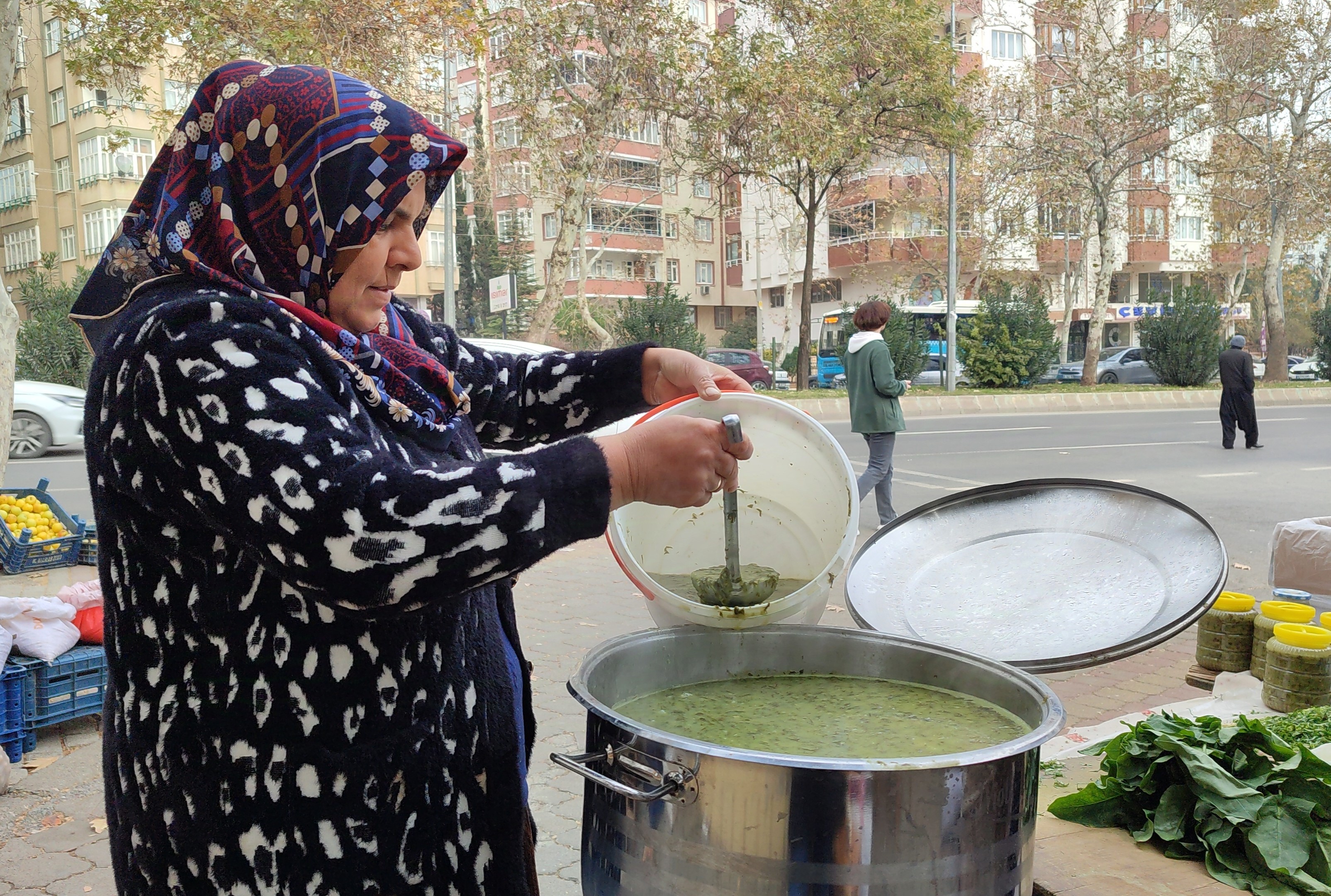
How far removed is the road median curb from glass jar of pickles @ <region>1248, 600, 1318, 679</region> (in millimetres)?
14048

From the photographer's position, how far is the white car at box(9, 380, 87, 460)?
13.1m

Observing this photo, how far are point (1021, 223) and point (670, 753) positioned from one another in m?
31.9

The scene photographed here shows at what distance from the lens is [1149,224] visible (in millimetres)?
41781

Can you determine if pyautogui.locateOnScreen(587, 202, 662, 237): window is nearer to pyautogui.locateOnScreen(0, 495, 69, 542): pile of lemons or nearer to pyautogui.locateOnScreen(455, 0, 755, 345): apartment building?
pyautogui.locateOnScreen(455, 0, 755, 345): apartment building

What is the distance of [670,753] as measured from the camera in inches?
55.3

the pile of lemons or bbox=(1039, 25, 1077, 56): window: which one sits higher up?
bbox=(1039, 25, 1077, 56): window

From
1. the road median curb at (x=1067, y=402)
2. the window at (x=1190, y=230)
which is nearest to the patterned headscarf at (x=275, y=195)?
the road median curb at (x=1067, y=402)

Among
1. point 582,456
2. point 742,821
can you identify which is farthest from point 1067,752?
point 582,456

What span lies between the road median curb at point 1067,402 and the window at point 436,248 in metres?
24.3

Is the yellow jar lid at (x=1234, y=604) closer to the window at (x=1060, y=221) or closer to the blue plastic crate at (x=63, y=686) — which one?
the blue plastic crate at (x=63, y=686)

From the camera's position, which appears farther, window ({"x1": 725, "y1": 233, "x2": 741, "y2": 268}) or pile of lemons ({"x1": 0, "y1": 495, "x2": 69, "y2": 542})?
window ({"x1": 725, "y1": 233, "x2": 741, "y2": 268})

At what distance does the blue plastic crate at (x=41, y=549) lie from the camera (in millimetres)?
5801

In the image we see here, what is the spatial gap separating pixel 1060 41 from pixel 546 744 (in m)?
28.3

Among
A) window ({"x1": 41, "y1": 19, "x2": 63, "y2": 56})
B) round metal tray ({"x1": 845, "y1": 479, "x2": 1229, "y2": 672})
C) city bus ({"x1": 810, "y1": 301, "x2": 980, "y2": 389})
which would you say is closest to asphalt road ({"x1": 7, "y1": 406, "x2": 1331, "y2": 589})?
round metal tray ({"x1": 845, "y1": 479, "x2": 1229, "y2": 672})
